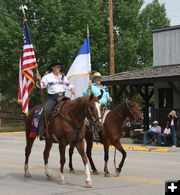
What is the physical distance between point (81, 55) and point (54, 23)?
2483 cm

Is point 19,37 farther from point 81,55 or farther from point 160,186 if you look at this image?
point 160,186

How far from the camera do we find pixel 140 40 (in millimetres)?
42281

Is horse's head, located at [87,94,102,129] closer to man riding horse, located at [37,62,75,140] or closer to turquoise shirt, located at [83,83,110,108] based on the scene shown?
man riding horse, located at [37,62,75,140]

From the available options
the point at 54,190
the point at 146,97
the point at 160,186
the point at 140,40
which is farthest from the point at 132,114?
the point at 140,40

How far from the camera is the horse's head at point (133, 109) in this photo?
11.9 meters

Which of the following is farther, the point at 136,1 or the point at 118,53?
the point at 136,1

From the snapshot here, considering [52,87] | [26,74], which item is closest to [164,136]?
[26,74]

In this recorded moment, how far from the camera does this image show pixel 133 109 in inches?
471

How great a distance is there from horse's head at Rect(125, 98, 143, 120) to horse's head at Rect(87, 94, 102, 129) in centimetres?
175

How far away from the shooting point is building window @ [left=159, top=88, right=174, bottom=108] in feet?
89.2

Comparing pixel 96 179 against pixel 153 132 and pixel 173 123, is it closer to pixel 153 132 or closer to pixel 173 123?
pixel 173 123

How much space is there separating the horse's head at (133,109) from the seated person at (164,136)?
1139 centimetres

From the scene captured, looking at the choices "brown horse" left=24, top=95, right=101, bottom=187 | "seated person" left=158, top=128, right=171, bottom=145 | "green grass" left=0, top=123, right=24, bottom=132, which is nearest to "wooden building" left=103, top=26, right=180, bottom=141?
"seated person" left=158, top=128, right=171, bottom=145

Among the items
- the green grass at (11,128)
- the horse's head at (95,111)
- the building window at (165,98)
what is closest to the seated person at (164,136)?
the building window at (165,98)
